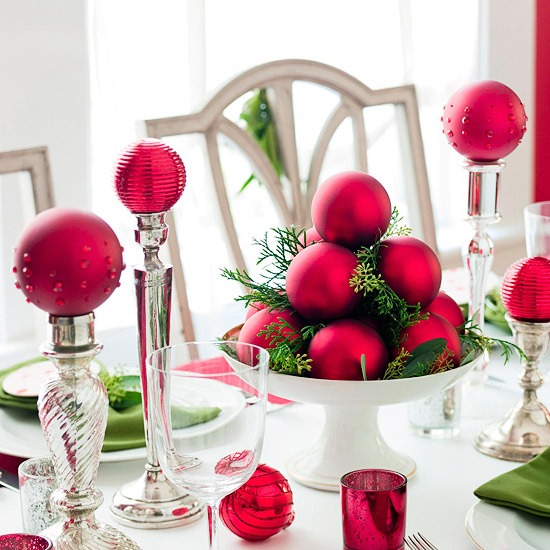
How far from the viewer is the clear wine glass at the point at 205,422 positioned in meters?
0.69

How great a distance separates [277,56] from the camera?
2.41m

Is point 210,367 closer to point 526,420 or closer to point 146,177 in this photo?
point 146,177

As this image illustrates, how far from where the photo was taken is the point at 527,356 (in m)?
1.06

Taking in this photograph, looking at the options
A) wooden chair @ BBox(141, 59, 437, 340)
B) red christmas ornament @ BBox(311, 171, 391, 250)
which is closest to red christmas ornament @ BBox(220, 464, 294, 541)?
red christmas ornament @ BBox(311, 171, 391, 250)

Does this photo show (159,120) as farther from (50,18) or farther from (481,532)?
(481,532)

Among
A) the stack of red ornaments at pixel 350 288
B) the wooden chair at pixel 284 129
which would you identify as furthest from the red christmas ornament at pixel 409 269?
the wooden chair at pixel 284 129

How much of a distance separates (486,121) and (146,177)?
0.44 m

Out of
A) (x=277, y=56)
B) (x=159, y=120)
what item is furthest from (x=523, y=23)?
(x=159, y=120)

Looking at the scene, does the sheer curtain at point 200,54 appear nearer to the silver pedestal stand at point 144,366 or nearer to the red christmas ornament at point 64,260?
the silver pedestal stand at point 144,366

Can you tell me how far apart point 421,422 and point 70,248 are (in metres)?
0.58

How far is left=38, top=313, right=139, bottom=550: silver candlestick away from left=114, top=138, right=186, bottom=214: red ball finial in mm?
183

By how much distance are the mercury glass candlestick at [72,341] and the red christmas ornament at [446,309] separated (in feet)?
1.30

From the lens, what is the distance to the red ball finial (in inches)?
32.6

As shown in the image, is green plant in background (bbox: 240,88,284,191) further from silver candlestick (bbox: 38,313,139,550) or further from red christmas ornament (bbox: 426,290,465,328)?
silver candlestick (bbox: 38,313,139,550)
